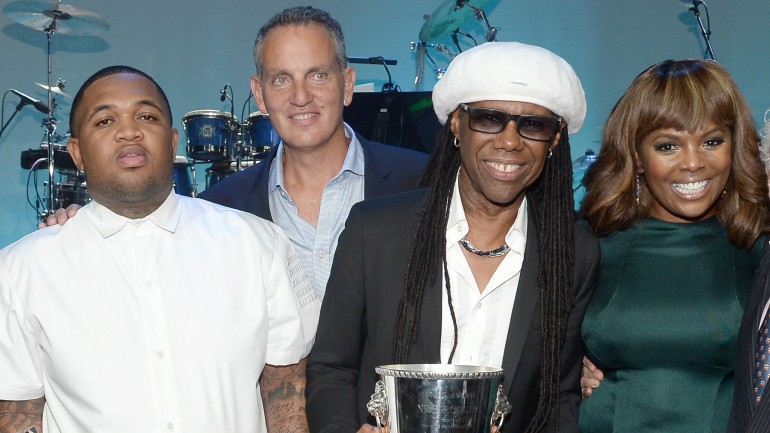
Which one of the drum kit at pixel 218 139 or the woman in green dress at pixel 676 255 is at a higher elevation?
the drum kit at pixel 218 139

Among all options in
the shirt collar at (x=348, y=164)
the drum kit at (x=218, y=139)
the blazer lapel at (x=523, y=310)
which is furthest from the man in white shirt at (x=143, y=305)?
the drum kit at (x=218, y=139)

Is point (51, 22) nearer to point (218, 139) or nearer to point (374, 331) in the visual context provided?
point (218, 139)

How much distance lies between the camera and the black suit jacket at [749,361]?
2771mm

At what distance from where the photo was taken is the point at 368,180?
12.8 feet

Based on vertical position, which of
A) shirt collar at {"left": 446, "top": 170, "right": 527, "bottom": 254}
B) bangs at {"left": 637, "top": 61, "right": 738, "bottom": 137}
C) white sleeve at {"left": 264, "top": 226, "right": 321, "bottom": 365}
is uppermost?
bangs at {"left": 637, "top": 61, "right": 738, "bottom": 137}

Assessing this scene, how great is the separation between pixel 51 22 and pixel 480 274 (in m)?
7.65

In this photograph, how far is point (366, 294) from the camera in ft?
9.96

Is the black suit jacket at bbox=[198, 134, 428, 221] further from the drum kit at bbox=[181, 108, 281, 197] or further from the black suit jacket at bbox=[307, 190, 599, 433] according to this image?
the drum kit at bbox=[181, 108, 281, 197]

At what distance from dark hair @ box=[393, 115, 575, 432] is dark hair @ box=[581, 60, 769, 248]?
10.0 inches

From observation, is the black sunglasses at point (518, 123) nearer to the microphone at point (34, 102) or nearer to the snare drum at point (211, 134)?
the snare drum at point (211, 134)

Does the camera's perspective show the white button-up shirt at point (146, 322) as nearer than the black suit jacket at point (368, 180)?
Yes

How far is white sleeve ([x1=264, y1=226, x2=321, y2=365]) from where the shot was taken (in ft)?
10.0

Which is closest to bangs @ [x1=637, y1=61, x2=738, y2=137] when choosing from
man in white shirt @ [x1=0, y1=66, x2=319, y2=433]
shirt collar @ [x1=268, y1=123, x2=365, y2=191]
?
shirt collar @ [x1=268, y1=123, x2=365, y2=191]

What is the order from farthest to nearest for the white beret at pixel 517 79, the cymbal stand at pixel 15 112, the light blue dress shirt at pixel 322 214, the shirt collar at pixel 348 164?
the cymbal stand at pixel 15 112 < the shirt collar at pixel 348 164 < the light blue dress shirt at pixel 322 214 < the white beret at pixel 517 79
